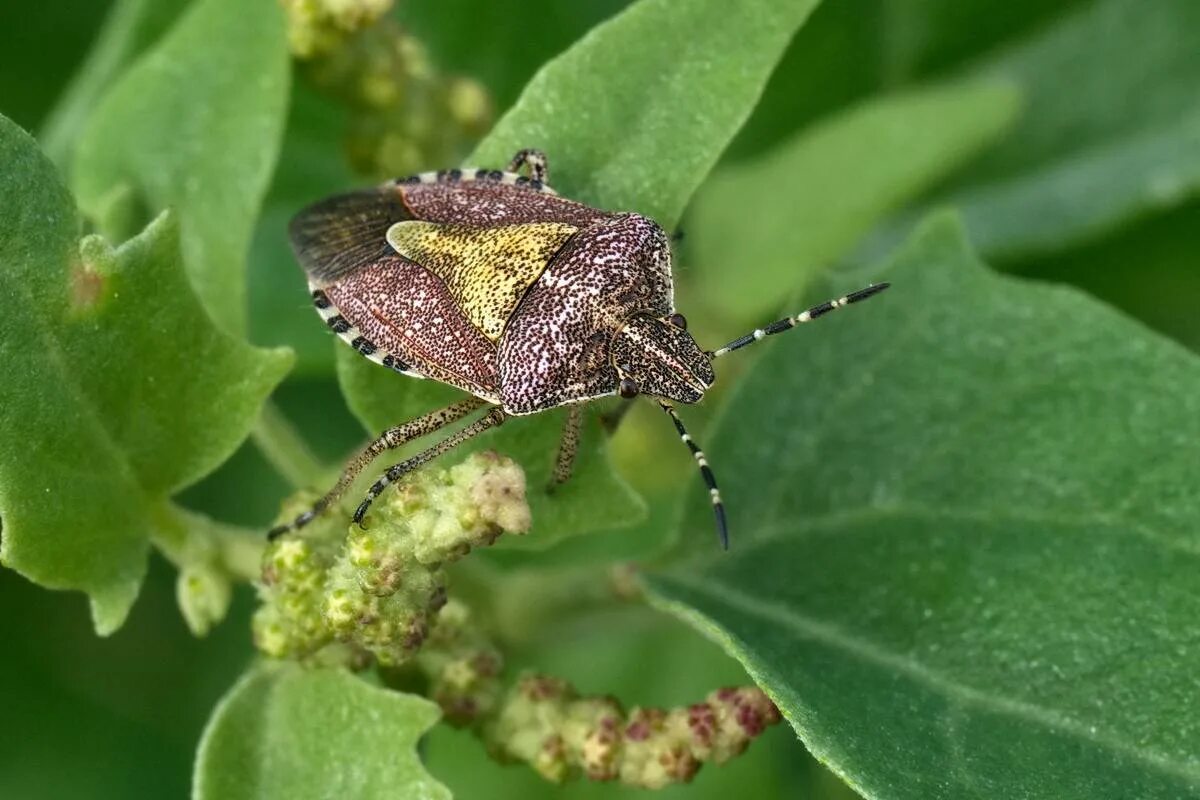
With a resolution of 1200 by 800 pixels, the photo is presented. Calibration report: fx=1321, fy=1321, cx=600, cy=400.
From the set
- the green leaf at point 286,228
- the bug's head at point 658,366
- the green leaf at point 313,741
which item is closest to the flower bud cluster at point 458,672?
the green leaf at point 313,741

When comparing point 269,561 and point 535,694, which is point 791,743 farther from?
point 269,561

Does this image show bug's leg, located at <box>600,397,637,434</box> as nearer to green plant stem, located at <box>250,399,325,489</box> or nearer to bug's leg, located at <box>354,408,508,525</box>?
bug's leg, located at <box>354,408,508,525</box>

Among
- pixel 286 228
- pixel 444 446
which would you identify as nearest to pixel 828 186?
pixel 286 228

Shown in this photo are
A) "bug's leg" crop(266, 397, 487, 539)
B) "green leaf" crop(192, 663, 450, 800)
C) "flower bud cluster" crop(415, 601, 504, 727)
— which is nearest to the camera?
"green leaf" crop(192, 663, 450, 800)

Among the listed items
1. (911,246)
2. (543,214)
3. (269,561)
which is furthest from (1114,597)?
(269,561)

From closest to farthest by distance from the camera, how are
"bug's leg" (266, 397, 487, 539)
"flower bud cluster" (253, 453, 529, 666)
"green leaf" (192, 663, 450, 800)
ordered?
"flower bud cluster" (253, 453, 529, 666) → "green leaf" (192, 663, 450, 800) → "bug's leg" (266, 397, 487, 539)

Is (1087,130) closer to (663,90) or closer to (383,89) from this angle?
(663,90)

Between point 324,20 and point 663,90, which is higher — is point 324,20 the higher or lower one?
the higher one

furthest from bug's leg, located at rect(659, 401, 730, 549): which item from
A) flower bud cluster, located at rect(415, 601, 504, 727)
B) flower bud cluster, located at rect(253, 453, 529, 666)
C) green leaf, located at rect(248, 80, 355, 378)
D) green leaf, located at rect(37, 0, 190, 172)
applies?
green leaf, located at rect(37, 0, 190, 172)
